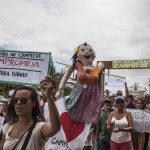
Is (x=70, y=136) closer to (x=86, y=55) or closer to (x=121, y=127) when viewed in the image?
(x=86, y=55)

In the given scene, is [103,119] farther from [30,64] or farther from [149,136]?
[30,64]

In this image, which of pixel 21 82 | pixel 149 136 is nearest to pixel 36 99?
pixel 21 82

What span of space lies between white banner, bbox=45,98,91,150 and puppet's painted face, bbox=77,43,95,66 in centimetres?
94

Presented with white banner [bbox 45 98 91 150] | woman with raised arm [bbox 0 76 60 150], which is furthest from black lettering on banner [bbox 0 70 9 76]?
woman with raised arm [bbox 0 76 60 150]

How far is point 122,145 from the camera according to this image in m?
7.25

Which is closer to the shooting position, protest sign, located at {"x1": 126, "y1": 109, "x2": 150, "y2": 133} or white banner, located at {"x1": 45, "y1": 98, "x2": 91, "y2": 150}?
white banner, located at {"x1": 45, "y1": 98, "x2": 91, "y2": 150}

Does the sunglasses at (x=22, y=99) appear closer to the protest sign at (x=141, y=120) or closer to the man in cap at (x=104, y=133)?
the man in cap at (x=104, y=133)

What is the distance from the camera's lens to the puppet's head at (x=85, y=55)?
6129 millimetres

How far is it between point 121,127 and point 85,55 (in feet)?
6.34

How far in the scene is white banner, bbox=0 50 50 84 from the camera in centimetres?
679

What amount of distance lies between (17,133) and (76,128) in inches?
84.5

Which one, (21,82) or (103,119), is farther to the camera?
(103,119)

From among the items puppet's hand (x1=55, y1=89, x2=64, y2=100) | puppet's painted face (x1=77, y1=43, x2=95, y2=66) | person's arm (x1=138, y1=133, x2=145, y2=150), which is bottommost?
person's arm (x1=138, y1=133, x2=145, y2=150)

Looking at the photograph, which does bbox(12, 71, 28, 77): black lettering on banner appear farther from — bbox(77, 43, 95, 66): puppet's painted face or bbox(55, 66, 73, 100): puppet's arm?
bbox(77, 43, 95, 66): puppet's painted face
